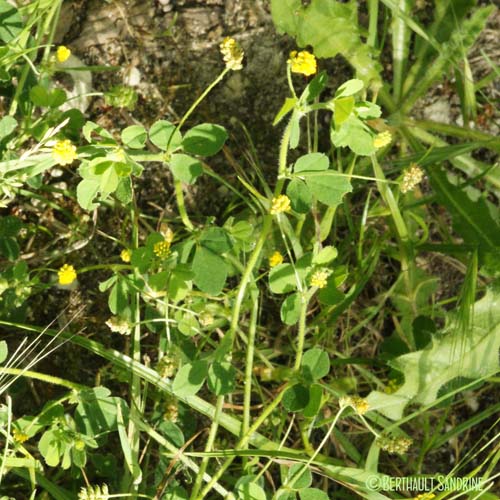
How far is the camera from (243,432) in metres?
2.14

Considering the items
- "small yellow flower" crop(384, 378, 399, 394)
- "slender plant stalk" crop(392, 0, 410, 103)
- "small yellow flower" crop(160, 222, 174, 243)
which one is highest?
"slender plant stalk" crop(392, 0, 410, 103)

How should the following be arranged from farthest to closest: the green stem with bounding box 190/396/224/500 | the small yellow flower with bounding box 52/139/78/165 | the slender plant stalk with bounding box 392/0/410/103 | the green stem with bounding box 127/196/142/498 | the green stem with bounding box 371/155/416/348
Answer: the slender plant stalk with bounding box 392/0/410/103, the green stem with bounding box 371/155/416/348, the green stem with bounding box 127/196/142/498, the green stem with bounding box 190/396/224/500, the small yellow flower with bounding box 52/139/78/165

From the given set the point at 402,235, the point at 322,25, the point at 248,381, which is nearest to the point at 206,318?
the point at 248,381

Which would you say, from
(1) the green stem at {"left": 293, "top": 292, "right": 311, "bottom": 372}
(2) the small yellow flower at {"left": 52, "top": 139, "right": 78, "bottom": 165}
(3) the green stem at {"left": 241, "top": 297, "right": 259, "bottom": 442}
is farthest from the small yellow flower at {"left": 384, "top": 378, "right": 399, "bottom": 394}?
(2) the small yellow flower at {"left": 52, "top": 139, "right": 78, "bottom": 165}

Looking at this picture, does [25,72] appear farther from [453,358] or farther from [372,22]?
[453,358]

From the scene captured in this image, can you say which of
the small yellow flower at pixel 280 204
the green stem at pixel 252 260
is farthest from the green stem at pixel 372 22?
the small yellow flower at pixel 280 204

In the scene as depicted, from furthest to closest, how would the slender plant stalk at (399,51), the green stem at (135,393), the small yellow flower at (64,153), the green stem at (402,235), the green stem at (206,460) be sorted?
1. the slender plant stalk at (399,51)
2. the green stem at (402,235)
3. the green stem at (135,393)
4. the green stem at (206,460)
5. the small yellow flower at (64,153)

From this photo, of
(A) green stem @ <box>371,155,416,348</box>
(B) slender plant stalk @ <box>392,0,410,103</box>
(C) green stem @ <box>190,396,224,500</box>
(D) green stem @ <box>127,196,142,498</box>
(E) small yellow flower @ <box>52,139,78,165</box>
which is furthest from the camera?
(B) slender plant stalk @ <box>392,0,410,103</box>

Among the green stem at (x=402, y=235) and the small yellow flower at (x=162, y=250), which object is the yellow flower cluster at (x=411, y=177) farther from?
the small yellow flower at (x=162, y=250)

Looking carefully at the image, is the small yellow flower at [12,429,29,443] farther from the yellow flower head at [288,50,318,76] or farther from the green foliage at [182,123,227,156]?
the yellow flower head at [288,50,318,76]

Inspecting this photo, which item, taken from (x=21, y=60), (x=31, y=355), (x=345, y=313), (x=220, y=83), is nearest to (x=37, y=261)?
(x=31, y=355)

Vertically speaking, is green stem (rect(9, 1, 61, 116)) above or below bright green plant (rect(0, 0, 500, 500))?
above

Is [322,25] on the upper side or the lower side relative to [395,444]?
upper

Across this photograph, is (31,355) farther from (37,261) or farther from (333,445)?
(333,445)
